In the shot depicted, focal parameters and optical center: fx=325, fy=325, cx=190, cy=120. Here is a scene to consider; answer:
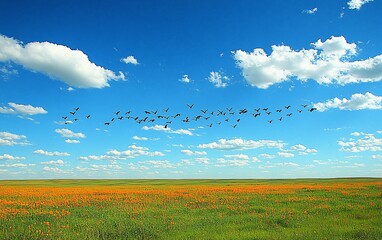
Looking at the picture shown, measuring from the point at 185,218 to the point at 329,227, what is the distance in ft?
22.5

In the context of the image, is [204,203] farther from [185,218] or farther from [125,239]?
[125,239]

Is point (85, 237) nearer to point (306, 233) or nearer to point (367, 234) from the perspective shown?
point (306, 233)

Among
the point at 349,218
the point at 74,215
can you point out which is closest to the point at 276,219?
the point at 349,218

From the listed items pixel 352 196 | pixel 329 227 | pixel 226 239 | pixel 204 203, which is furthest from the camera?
pixel 352 196

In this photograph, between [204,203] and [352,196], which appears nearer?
[204,203]

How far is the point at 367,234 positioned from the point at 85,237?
11128 millimetres

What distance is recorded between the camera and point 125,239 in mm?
12750

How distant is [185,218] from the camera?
55.0 feet

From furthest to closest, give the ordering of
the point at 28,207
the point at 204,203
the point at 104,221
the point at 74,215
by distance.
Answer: the point at 204,203 → the point at 28,207 → the point at 74,215 → the point at 104,221

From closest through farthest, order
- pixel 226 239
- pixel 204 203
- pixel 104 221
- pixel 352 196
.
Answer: pixel 226 239 < pixel 104 221 < pixel 204 203 < pixel 352 196

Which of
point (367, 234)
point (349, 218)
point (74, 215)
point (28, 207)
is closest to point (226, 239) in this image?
point (367, 234)

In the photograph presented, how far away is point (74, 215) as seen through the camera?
715 inches

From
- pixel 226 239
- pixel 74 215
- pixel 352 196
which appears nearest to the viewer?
pixel 226 239

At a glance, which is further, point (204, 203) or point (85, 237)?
point (204, 203)
